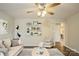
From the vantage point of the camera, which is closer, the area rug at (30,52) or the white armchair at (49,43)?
the area rug at (30,52)

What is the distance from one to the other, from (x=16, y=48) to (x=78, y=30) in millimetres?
1088

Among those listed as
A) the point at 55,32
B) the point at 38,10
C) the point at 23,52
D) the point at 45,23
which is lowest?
the point at 23,52

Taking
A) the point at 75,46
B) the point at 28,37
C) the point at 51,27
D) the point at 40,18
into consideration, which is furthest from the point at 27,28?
the point at 75,46

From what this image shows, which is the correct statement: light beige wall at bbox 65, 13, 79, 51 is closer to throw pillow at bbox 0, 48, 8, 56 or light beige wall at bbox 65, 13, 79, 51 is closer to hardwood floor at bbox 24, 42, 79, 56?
hardwood floor at bbox 24, 42, 79, 56

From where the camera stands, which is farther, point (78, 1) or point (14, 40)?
point (14, 40)

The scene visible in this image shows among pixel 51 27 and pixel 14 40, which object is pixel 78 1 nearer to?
pixel 51 27

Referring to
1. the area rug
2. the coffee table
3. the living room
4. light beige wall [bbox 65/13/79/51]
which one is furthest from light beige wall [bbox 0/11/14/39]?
light beige wall [bbox 65/13/79/51]

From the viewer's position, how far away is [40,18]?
1.94 meters

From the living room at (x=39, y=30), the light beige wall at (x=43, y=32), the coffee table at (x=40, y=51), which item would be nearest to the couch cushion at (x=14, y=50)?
the living room at (x=39, y=30)

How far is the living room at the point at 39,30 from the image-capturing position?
73.2 inches

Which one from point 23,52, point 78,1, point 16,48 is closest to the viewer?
point 78,1

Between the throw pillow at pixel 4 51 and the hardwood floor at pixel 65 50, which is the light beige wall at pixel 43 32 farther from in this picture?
the throw pillow at pixel 4 51

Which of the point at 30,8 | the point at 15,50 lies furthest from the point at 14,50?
the point at 30,8

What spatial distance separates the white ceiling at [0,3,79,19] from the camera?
5.93ft
